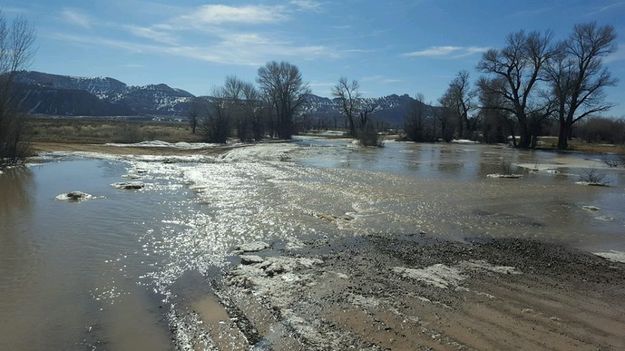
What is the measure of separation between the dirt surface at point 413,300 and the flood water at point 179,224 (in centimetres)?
68

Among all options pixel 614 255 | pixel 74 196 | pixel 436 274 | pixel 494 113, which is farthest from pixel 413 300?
pixel 494 113

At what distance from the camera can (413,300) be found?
20.0 ft

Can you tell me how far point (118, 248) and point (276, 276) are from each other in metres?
3.50

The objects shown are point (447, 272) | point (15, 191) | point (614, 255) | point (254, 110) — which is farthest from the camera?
point (254, 110)

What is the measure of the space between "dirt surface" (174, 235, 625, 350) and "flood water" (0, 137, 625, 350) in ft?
2.22

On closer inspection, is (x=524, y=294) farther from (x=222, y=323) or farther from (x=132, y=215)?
(x=132, y=215)

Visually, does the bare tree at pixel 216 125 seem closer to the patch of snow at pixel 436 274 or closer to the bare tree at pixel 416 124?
the bare tree at pixel 416 124

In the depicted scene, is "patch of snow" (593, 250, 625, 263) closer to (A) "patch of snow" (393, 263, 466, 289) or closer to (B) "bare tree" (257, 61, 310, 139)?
(A) "patch of snow" (393, 263, 466, 289)

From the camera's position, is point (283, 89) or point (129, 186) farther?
point (283, 89)

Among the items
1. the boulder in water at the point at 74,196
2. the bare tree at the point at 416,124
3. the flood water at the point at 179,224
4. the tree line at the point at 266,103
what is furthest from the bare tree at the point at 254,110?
the boulder in water at the point at 74,196

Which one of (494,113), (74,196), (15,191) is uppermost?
(494,113)

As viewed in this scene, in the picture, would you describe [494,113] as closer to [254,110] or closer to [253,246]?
[254,110]

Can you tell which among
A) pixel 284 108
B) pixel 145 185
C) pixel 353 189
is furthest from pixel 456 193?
pixel 284 108

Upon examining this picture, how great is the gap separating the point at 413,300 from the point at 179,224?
6.47 meters
